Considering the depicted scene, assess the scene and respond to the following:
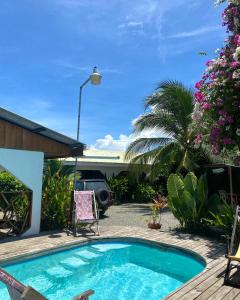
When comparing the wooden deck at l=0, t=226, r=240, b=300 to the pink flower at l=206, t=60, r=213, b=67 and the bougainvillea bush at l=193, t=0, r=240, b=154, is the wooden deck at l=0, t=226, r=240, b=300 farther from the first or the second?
the pink flower at l=206, t=60, r=213, b=67

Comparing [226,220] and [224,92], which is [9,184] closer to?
[226,220]

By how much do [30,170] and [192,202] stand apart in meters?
5.15

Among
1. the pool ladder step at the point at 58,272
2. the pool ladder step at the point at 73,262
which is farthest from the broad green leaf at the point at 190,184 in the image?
the pool ladder step at the point at 58,272

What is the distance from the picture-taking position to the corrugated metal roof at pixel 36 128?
10.4 meters

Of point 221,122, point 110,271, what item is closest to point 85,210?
point 110,271

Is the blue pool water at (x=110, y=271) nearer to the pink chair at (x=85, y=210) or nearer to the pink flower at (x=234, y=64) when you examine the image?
the pink chair at (x=85, y=210)

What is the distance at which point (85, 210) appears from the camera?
464 inches

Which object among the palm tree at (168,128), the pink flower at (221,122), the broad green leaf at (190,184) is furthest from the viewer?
the palm tree at (168,128)

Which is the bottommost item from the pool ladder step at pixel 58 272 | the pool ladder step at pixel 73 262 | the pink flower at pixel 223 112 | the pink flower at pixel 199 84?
the pool ladder step at pixel 58 272

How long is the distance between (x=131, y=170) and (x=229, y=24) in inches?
575

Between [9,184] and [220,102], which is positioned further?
[9,184]

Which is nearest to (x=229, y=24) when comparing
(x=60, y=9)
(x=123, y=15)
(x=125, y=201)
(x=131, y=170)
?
(x=123, y=15)

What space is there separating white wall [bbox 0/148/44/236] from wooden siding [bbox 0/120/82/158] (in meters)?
0.17

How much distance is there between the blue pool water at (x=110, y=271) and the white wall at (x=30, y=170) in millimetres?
1737
